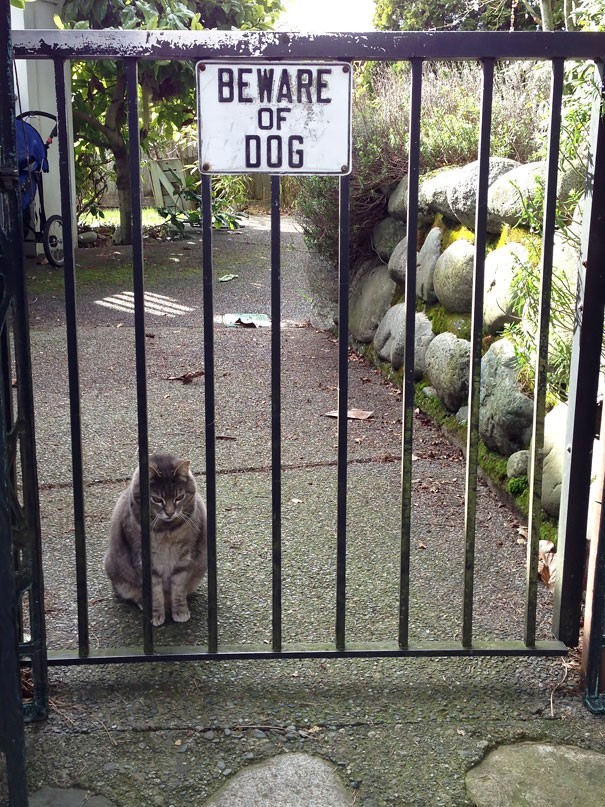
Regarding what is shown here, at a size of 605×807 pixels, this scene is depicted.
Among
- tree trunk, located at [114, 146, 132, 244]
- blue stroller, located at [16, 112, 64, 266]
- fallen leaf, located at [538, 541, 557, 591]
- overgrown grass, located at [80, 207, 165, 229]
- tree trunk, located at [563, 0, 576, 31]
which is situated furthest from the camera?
overgrown grass, located at [80, 207, 165, 229]

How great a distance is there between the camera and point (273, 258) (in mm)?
2582

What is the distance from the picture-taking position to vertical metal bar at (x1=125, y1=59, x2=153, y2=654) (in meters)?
2.46

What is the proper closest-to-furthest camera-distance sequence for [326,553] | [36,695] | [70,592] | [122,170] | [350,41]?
[350,41] → [36,695] → [70,592] → [326,553] → [122,170]

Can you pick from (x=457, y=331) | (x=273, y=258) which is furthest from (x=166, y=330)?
(x=273, y=258)

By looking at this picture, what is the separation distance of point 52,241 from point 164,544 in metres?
7.62

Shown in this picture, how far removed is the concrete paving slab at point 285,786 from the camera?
2.25 m

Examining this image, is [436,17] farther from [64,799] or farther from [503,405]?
[64,799]

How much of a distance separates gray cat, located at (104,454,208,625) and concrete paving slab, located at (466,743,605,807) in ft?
4.06

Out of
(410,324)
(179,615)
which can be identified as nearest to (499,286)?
(410,324)

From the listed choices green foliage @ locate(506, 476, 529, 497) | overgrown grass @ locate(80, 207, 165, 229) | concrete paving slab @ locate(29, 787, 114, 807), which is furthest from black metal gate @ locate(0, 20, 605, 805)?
overgrown grass @ locate(80, 207, 165, 229)

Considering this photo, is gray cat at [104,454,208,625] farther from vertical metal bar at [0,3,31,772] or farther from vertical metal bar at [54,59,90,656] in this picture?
vertical metal bar at [0,3,31,772]

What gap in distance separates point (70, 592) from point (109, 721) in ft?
2.93

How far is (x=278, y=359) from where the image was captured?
267 cm

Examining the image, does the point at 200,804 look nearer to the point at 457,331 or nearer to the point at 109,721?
the point at 109,721
